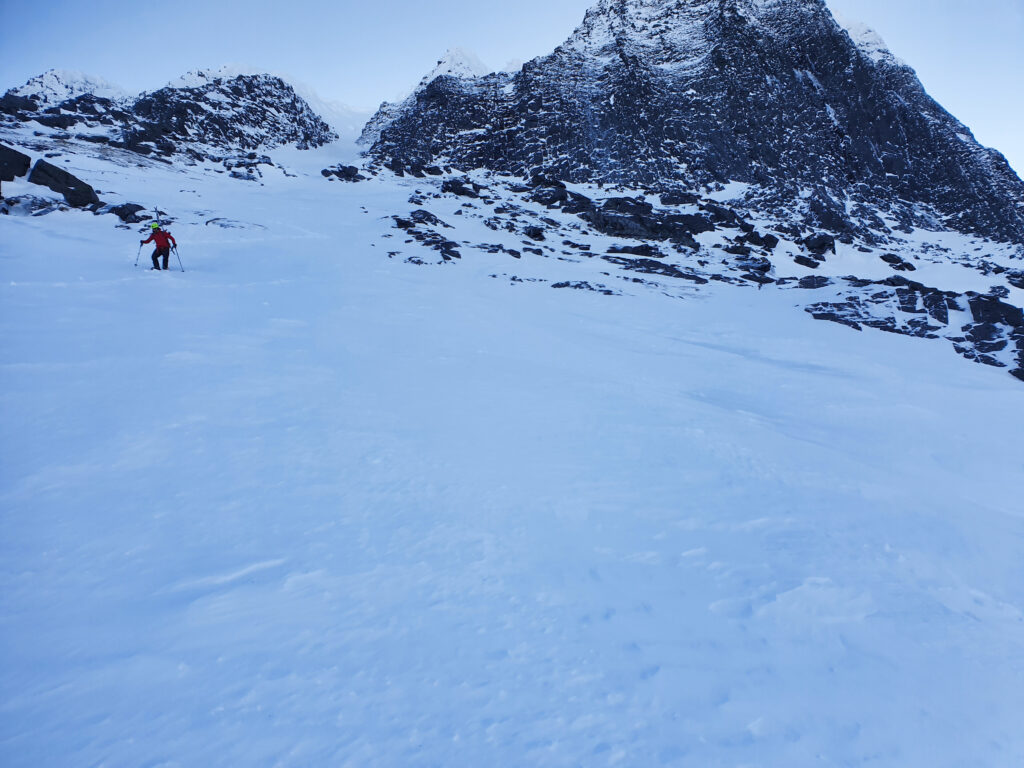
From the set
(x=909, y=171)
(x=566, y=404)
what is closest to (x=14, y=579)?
(x=566, y=404)

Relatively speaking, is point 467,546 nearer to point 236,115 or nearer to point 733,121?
point 733,121

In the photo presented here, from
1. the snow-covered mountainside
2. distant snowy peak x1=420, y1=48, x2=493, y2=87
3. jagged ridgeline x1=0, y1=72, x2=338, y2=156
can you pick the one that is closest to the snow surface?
jagged ridgeline x1=0, y1=72, x2=338, y2=156

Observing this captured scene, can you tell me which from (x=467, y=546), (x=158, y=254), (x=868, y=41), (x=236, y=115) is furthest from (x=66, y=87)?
(x=868, y=41)

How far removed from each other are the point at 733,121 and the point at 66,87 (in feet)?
287

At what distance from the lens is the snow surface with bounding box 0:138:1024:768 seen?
2525mm

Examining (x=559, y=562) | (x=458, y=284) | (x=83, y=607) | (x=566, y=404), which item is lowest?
(x=83, y=607)

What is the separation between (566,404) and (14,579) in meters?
5.49

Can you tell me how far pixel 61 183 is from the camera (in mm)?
16969

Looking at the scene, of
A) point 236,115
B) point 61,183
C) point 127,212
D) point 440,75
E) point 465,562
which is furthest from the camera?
point 440,75

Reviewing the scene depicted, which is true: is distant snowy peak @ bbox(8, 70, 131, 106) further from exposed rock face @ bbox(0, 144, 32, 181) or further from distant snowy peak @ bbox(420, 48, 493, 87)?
exposed rock face @ bbox(0, 144, 32, 181)

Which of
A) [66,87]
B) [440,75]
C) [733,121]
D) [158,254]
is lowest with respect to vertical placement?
[158,254]

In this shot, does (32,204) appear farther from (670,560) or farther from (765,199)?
(765,199)

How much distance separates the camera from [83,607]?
291 centimetres

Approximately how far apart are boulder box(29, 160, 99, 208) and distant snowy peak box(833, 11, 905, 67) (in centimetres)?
8781
